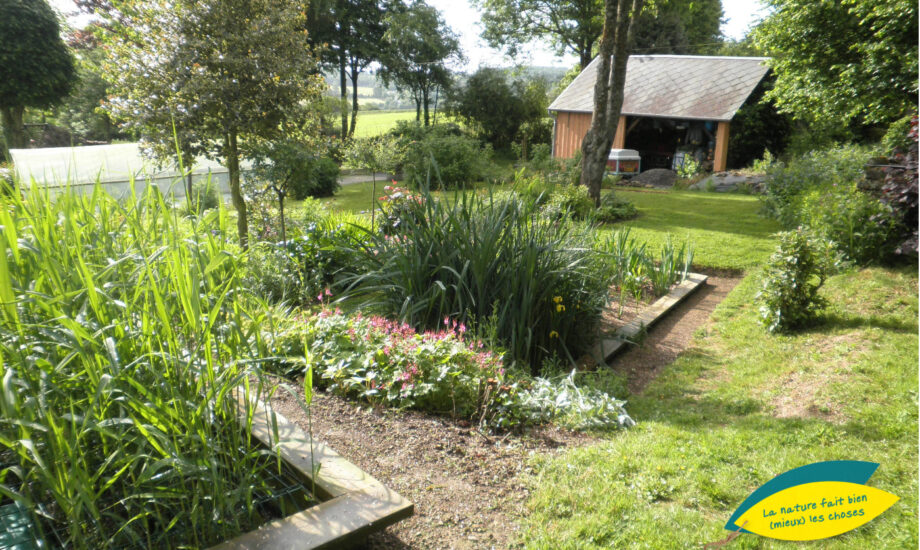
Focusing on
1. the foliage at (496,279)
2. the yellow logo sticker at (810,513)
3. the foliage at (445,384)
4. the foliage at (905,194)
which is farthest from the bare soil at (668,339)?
the yellow logo sticker at (810,513)

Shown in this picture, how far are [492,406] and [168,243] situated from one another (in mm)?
1834

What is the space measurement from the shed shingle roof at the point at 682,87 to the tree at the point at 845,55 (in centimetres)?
478

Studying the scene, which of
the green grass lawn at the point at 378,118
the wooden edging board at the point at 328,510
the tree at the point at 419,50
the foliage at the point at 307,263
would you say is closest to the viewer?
the wooden edging board at the point at 328,510

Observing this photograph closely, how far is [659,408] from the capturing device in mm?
3432

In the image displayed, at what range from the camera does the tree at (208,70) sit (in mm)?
6680

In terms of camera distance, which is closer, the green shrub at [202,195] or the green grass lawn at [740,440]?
the green shrub at [202,195]

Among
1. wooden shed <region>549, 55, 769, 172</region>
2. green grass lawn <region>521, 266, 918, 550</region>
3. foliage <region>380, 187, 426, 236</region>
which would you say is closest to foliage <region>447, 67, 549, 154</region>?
wooden shed <region>549, 55, 769, 172</region>

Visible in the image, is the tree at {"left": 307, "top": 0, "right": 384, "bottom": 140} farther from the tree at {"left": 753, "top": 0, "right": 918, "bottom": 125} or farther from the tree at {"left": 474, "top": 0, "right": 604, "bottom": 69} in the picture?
the tree at {"left": 753, "top": 0, "right": 918, "bottom": 125}

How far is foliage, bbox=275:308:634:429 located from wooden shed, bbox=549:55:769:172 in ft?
53.0

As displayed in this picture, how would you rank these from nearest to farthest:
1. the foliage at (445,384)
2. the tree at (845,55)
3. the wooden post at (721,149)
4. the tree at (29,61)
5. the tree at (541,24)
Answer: the foliage at (445,384), the tree at (845,55), the tree at (29,61), the wooden post at (721,149), the tree at (541,24)

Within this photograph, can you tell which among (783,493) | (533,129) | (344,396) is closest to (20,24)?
(344,396)

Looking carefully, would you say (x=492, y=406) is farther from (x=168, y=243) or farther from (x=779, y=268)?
(x=779, y=268)

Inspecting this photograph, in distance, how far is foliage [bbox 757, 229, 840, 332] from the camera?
Answer: 4.58 metres

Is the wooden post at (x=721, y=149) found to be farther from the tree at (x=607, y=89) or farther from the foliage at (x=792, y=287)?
the foliage at (x=792, y=287)
